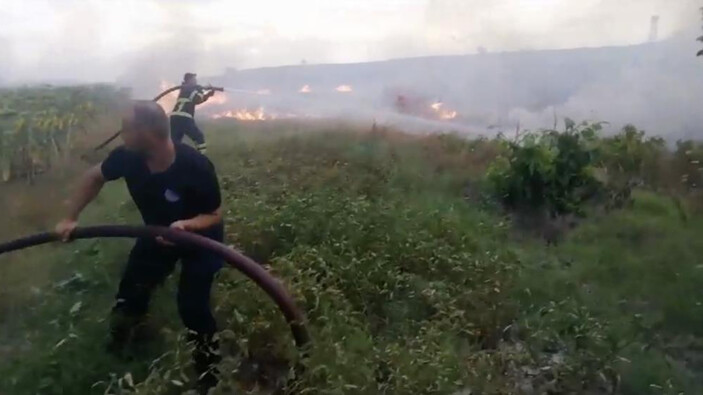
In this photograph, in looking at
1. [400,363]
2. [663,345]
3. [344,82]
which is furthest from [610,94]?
[400,363]

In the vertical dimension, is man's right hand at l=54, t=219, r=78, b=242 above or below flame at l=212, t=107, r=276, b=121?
below

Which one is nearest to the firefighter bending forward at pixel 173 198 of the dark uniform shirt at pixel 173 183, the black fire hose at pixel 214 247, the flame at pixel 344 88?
the dark uniform shirt at pixel 173 183

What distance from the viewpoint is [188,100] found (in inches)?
162

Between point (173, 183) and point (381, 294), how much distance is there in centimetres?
138

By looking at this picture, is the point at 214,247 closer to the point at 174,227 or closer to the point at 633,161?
the point at 174,227

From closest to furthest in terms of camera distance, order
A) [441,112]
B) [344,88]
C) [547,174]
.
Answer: [344,88], [547,174], [441,112]

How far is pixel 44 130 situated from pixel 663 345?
347 centimetres

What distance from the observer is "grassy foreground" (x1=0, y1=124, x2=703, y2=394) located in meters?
3.37

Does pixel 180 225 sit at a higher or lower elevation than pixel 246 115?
lower

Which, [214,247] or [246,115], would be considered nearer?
[214,247]

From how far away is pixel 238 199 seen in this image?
14.7ft

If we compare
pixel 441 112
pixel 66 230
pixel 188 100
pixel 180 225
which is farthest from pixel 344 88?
pixel 66 230

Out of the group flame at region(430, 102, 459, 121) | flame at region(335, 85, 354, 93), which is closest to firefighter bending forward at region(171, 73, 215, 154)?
flame at region(335, 85, 354, 93)

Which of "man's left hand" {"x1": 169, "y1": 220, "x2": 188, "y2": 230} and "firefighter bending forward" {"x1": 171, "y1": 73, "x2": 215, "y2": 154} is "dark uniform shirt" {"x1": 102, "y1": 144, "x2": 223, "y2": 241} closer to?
"man's left hand" {"x1": 169, "y1": 220, "x2": 188, "y2": 230}
